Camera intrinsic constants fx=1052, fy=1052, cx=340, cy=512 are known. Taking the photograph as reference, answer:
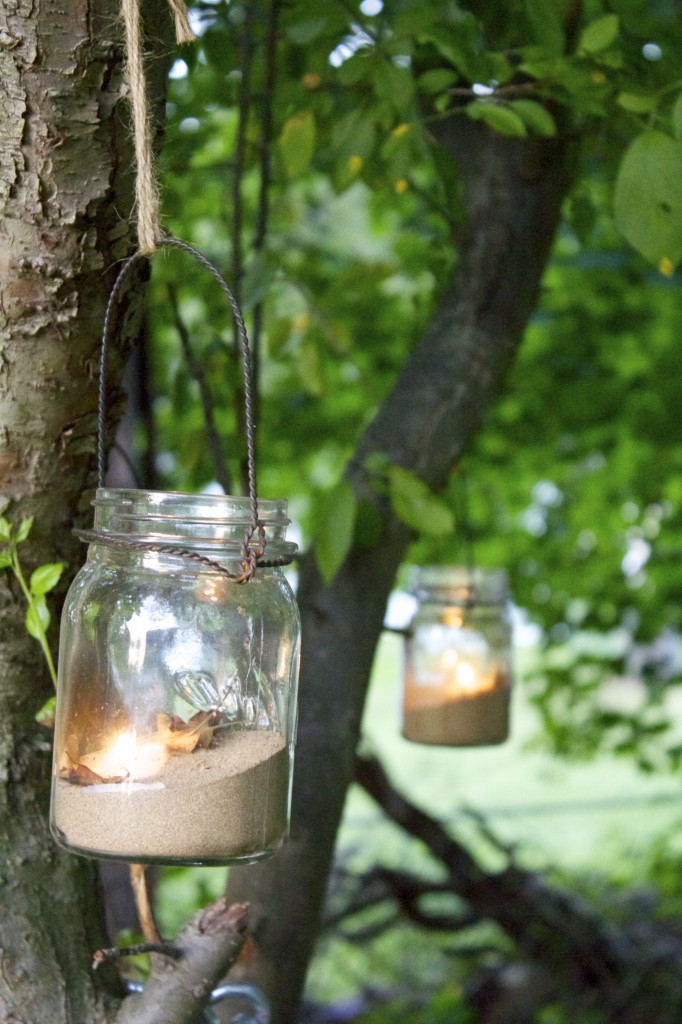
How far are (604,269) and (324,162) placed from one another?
1110 millimetres

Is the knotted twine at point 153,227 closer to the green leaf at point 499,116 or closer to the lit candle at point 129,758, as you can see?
the lit candle at point 129,758

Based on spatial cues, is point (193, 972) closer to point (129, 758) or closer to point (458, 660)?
point (129, 758)

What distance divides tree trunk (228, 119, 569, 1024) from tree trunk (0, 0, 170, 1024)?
41 centimetres

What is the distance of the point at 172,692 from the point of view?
A: 74cm

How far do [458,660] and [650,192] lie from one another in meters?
0.87

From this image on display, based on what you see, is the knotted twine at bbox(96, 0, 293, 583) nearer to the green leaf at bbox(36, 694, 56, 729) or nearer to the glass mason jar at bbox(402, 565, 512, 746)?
the green leaf at bbox(36, 694, 56, 729)

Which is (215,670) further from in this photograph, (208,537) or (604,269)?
(604,269)

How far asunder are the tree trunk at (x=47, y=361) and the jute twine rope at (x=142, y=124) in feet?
0.25

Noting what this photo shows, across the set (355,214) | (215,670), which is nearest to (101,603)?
(215,670)

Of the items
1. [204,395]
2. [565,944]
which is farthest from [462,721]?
[565,944]

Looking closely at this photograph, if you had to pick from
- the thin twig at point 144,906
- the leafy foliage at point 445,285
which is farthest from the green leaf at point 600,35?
Result: the thin twig at point 144,906

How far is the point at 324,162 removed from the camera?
185 cm

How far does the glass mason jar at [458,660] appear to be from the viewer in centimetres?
156

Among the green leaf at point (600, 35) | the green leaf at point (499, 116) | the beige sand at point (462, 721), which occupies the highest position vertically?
the green leaf at point (600, 35)
